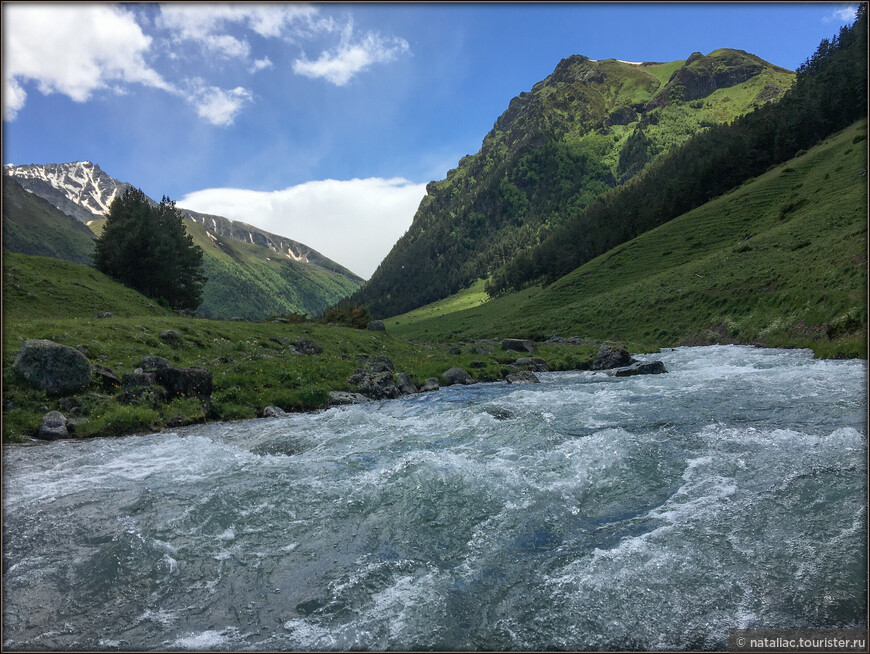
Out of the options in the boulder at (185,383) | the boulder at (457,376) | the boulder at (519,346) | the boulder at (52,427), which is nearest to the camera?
the boulder at (52,427)

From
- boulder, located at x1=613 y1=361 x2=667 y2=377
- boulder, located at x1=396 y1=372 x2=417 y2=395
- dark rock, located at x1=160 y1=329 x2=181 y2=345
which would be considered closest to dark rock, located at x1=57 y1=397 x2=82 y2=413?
dark rock, located at x1=160 y1=329 x2=181 y2=345

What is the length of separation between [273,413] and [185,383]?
13.3ft

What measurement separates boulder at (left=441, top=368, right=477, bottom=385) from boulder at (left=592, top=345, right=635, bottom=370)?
1114cm

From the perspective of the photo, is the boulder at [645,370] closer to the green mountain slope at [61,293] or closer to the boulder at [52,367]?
the boulder at [52,367]

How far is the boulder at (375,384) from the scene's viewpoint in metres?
24.6

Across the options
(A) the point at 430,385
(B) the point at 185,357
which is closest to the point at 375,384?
(A) the point at 430,385

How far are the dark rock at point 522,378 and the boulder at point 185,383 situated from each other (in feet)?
60.2

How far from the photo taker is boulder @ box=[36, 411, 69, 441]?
49.1 feet

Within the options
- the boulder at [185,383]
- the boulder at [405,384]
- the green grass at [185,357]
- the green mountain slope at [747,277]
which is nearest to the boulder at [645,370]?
the green grass at [185,357]

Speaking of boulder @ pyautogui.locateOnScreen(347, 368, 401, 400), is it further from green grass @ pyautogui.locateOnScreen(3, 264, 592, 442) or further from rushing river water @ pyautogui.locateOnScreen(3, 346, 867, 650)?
rushing river water @ pyautogui.locateOnScreen(3, 346, 867, 650)

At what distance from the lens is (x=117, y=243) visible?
52469 millimetres

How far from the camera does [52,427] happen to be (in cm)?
1518

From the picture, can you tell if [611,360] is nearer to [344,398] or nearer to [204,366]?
[344,398]

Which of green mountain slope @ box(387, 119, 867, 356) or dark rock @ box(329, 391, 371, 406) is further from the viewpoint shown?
green mountain slope @ box(387, 119, 867, 356)
